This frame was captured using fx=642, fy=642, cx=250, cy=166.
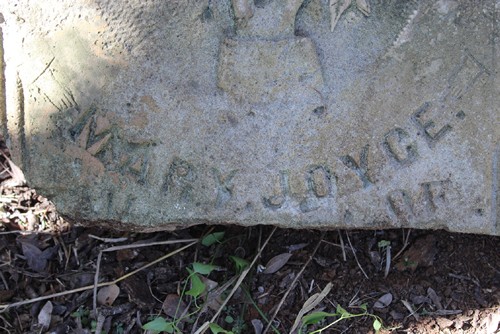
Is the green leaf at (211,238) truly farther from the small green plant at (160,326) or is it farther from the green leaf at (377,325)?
the green leaf at (377,325)

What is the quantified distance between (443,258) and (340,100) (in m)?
0.63

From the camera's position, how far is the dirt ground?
1774mm

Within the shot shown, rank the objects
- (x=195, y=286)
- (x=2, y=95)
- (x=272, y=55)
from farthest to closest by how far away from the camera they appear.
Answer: (x=195, y=286), (x=2, y=95), (x=272, y=55)

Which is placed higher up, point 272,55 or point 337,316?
point 272,55

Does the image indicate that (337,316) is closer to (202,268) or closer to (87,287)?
(202,268)

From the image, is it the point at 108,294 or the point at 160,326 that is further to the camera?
the point at 108,294

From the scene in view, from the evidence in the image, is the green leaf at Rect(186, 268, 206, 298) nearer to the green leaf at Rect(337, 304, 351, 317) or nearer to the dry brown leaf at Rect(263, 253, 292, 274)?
the dry brown leaf at Rect(263, 253, 292, 274)

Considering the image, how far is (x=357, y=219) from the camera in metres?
1.52

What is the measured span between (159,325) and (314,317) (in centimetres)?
41

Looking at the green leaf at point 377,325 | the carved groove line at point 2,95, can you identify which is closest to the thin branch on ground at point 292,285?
the green leaf at point 377,325

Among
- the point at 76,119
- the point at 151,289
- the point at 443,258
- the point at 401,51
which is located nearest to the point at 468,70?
the point at 401,51

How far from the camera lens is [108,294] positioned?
1.89m

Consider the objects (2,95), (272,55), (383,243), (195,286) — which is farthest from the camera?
(383,243)

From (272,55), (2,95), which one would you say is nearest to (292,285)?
(272,55)
